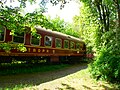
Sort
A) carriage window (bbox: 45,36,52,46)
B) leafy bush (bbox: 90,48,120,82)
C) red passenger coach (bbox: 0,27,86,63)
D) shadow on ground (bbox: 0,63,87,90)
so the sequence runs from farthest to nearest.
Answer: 1. carriage window (bbox: 45,36,52,46)
2. red passenger coach (bbox: 0,27,86,63)
3. shadow on ground (bbox: 0,63,87,90)
4. leafy bush (bbox: 90,48,120,82)

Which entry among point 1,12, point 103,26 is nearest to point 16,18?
point 1,12

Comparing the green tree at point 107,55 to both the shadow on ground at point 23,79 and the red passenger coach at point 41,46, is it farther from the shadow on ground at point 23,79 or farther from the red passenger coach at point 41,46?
the red passenger coach at point 41,46

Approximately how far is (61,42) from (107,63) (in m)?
11.4

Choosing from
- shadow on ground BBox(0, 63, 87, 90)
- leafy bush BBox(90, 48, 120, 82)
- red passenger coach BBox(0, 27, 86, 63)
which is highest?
red passenger coach BBox(0, 27, 86, 63)

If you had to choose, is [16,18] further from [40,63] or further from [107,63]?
[40,63]

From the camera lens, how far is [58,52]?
64.9 ft

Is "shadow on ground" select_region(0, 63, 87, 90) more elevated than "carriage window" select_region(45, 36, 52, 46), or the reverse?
"carriage window" select_region(45, 36, 52, 46)

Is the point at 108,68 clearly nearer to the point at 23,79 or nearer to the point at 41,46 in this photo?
the point at 23,79

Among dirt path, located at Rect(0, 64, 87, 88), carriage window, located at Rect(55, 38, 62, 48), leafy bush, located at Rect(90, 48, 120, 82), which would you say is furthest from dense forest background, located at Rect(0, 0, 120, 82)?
carriage window, located at Rect(55, 38, 62, 48)

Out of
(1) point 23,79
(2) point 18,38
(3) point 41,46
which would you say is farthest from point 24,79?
(3) point 41,46

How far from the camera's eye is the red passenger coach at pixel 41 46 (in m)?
13.6

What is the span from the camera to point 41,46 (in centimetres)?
1672

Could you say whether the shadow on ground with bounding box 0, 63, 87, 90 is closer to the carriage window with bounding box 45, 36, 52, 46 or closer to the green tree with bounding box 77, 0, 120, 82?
the green tree with bounding box 77, 0, 120, 82

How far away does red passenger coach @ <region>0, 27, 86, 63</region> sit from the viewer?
13589 millimetres
